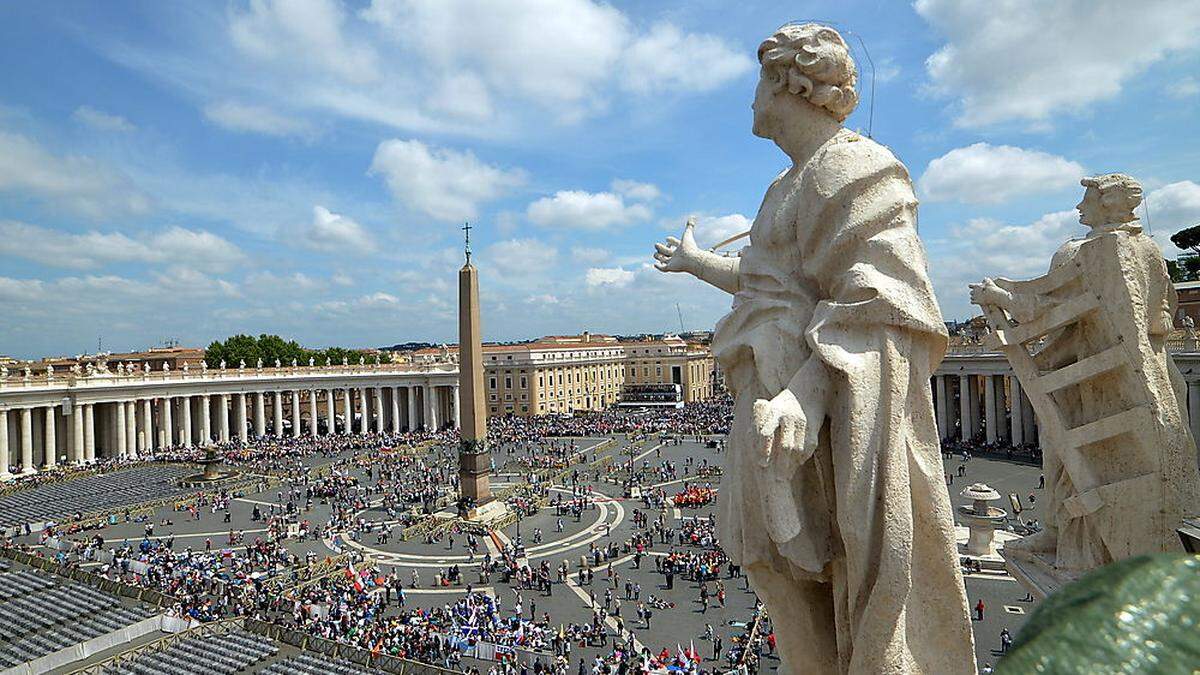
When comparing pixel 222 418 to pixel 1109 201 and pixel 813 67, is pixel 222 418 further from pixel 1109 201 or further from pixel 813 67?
pixel 813 67

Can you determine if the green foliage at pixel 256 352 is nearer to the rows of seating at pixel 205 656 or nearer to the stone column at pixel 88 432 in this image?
the stone column at pixel 88 432

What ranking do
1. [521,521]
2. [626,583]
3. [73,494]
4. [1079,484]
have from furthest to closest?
[73,494] → [521,521] → [626,583] → [1079,484]

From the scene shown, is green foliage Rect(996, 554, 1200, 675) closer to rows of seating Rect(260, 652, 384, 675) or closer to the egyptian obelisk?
rows of seating Rect(260, 652, 384, 675)

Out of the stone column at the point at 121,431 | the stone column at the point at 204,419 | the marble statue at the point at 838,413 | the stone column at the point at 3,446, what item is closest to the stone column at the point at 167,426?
the stone column at the point at 204,419

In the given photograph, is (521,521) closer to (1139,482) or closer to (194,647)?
(194,647)

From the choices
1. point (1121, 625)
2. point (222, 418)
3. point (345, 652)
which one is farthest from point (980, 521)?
point (222, 418)

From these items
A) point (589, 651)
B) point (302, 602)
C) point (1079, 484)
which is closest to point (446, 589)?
point (302, 602)

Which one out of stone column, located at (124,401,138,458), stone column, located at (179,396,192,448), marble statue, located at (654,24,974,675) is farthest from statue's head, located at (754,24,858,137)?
stone column, located at (179,396,192,448)
